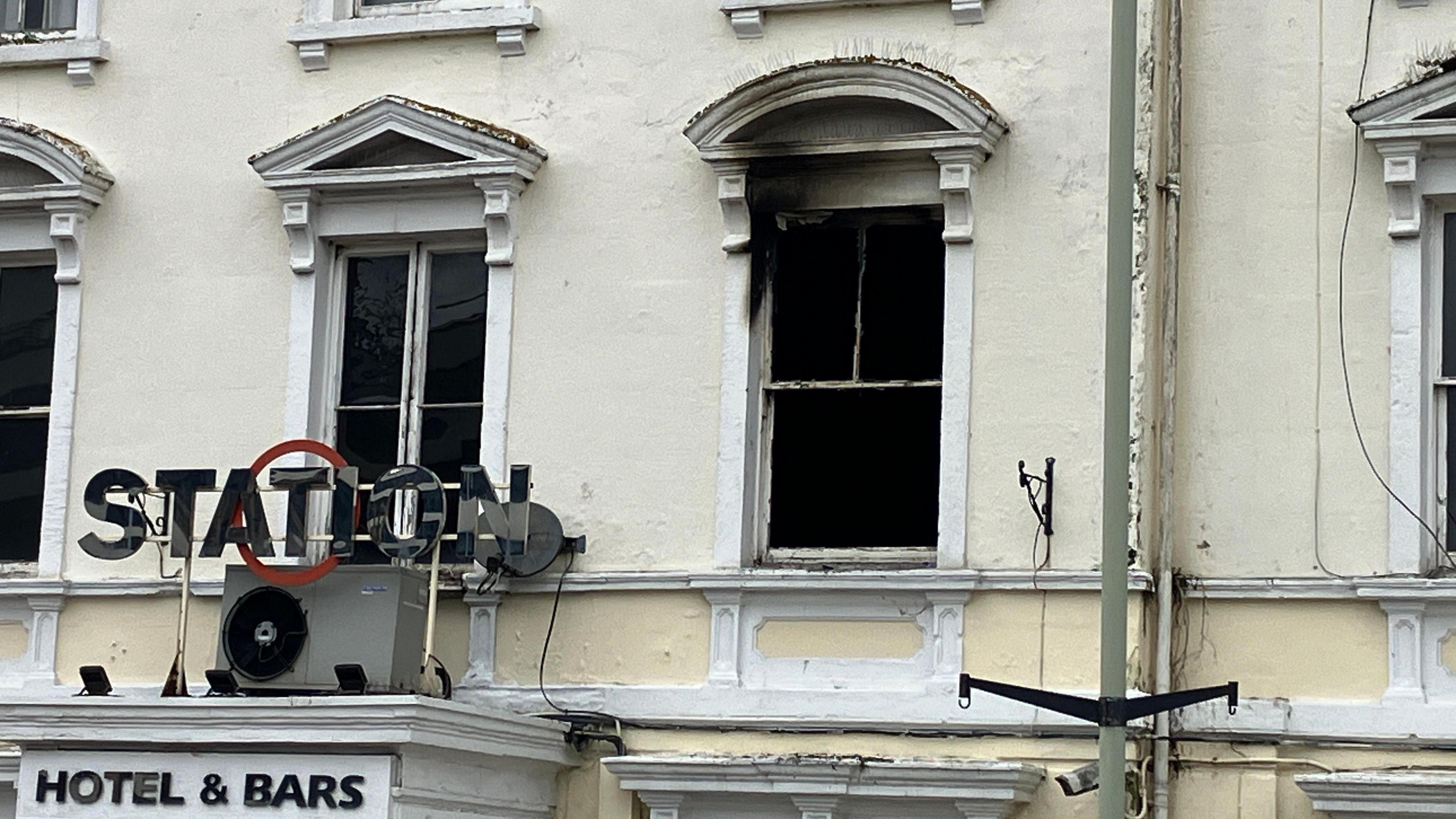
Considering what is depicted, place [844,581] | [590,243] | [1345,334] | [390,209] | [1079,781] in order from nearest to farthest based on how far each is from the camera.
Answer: [1079,781] < [1345,334] < [844,581] < [590,243] < [390,209]

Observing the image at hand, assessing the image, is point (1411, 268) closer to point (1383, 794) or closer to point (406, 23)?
point (1383, 794)

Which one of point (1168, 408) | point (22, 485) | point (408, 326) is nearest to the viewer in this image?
point (1168, 408)

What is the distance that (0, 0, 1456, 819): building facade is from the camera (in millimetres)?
13000

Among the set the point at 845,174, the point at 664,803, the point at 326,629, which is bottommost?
the point at 664,803

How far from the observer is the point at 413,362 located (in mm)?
14867

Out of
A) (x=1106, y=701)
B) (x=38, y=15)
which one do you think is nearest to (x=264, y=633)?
(x=38, y=15)

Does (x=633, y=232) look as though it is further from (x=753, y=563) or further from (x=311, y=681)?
(x=311, y=681)

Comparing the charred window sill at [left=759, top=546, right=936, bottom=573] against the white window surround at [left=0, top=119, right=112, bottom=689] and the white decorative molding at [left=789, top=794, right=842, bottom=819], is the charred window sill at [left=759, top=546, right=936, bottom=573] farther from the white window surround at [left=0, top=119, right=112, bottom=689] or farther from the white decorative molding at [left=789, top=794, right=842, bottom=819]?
the white window surround at [left=0, top=119, right=112, bottom=689]

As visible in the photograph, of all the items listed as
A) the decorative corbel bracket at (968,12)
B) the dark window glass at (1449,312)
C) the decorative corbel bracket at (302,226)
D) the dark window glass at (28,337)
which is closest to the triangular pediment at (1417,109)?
the dark window glass at (1449,312)

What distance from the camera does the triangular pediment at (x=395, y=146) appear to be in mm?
14461

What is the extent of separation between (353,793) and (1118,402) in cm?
441

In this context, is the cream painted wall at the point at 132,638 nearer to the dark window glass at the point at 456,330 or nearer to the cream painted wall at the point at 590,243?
the cream painted wall at the point at 590,243

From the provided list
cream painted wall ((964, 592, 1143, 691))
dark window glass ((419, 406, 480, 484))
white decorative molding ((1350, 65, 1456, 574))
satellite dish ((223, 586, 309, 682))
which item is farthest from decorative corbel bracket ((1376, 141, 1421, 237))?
satellite dish ((223, 586, 309, 682))

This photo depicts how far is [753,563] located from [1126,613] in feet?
10.2
